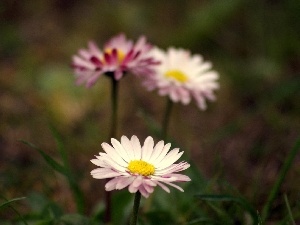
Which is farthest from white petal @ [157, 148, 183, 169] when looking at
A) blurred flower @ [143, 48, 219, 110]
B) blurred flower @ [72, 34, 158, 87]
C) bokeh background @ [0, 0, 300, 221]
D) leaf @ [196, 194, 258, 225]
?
bokeh background @ [0, 0, 300, 221]

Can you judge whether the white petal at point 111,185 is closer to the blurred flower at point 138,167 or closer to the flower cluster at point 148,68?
the blurred flower at point 138,167

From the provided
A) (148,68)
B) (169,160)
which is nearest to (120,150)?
(169,160)

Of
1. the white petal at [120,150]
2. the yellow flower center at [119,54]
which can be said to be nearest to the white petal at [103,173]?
the white petal at [120,150]

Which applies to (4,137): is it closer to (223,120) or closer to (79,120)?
(79,120)

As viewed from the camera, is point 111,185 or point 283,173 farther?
point 283,173

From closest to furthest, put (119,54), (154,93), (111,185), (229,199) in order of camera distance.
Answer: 1. (111,185)
2. (229,199)
3. (119,54)
4. (154,93)

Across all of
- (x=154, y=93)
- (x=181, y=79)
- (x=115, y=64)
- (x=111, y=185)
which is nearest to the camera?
(x=111, y=185)

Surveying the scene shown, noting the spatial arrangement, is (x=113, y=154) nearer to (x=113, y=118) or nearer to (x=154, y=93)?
(x=113, y=118)

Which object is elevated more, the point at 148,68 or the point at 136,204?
the point at 148,68
